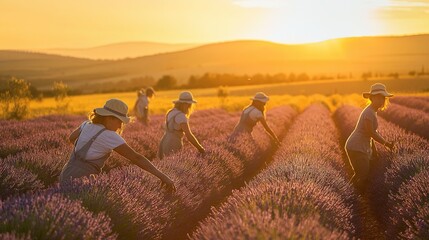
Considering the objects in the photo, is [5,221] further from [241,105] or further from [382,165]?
[241,105]

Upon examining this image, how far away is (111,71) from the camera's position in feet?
379

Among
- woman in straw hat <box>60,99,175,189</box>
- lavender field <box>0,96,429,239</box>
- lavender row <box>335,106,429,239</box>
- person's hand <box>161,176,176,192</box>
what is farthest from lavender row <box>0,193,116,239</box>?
lavender row <box>335,106,429,239</box>

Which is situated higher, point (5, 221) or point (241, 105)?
point (5, 221)

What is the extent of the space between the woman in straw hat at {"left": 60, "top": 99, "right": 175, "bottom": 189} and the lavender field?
202mm

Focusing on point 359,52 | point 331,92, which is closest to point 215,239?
point 331,92

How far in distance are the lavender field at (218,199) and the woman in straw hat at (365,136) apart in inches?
8.3

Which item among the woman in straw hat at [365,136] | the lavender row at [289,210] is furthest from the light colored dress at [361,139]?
the lavender row at [289,210]

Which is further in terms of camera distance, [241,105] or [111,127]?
[241,105]

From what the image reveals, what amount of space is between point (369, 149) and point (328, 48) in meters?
150

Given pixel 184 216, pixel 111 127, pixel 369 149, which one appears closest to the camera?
pixel 111 127

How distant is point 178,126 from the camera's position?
26.4ft

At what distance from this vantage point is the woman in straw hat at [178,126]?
25.1 feet

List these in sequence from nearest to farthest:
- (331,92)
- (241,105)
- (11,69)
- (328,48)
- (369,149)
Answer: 1. (369,149)
2. (241,105)
3. (331,92)
4. (11,69)
5. (328,48)

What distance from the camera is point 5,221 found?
143 inches
